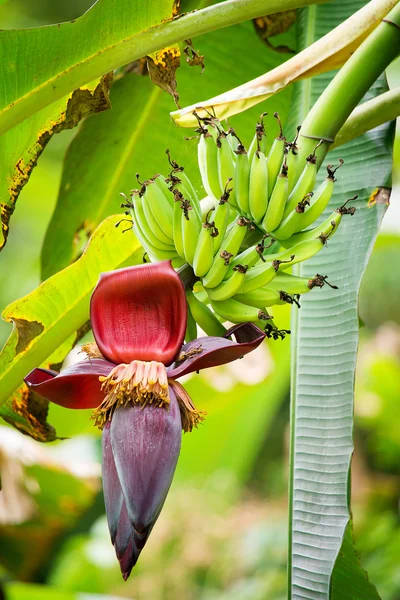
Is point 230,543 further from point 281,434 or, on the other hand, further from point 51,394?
point 51,394

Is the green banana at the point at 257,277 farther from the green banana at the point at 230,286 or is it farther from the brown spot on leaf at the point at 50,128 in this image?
the brown spot on leaf at the point at 50,128

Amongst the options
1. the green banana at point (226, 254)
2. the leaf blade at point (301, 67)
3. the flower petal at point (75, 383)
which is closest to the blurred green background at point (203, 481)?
the leaf blade at point (301, 67)

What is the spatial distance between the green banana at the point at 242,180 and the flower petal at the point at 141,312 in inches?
5.8

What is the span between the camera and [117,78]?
1.03m

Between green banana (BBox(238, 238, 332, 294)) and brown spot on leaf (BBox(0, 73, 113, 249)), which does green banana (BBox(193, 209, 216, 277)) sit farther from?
brown spot on leaf (BBox(0, 73, 113, 249))

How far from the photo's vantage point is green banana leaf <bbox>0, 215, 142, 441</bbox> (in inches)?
31.0

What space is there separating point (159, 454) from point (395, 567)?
2.36 meters

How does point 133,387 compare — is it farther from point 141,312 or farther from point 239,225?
point 239,225

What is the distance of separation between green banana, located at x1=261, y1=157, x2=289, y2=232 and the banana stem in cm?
4

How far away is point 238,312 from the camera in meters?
0.58

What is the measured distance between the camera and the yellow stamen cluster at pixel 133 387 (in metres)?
0.49

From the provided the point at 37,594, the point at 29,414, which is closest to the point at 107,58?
the point at 29,414

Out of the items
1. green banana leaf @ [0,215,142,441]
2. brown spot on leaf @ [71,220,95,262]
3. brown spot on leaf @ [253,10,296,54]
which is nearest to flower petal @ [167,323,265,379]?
green banana leaf @ [0,215,142,441]

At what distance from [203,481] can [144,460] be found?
2.79m
